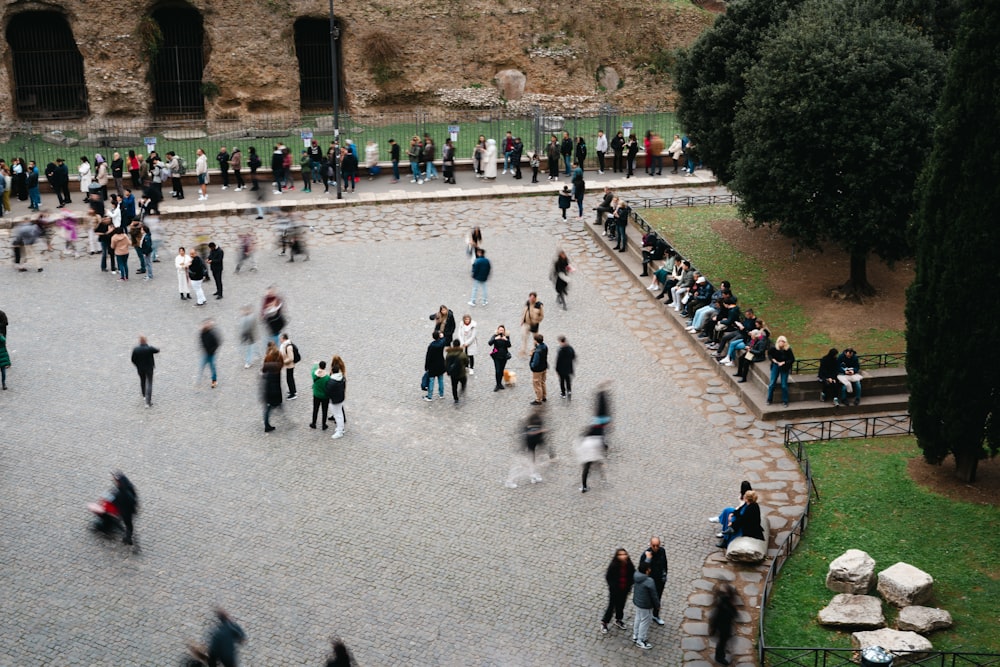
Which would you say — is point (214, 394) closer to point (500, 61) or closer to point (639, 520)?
point (639, 520)

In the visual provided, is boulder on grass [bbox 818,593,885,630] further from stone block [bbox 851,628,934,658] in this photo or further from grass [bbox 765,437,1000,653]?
stone block [bbox 851,628,934,658]

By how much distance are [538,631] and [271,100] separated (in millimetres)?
29482

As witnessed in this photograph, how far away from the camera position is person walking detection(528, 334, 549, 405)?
18.4 meters

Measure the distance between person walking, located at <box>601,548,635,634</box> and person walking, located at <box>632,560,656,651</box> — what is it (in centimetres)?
12

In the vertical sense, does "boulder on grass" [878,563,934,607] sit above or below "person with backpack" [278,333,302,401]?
below

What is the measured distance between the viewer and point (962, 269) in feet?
50.2

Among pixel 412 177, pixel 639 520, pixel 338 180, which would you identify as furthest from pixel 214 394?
pixel 412 177

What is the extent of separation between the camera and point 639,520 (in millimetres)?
15469

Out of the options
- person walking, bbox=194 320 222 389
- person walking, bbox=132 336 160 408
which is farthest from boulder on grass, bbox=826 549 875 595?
person walking, bbox=132 336 160 408

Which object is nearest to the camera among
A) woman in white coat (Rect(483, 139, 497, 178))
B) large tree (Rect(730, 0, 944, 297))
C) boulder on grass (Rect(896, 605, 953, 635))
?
boulder on grass (Rect(896, 605, 953, 635))

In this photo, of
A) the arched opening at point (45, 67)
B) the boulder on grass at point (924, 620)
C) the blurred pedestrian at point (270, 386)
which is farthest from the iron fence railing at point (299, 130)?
the boulder on grass at point (924, 620)

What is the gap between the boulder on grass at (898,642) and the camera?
1232 cm

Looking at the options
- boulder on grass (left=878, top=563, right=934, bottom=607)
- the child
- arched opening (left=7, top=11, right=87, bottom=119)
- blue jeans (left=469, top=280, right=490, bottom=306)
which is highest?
arched opening (left=7, top=11, right=87, bottom=119)

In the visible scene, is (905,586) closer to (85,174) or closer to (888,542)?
(888,542)
